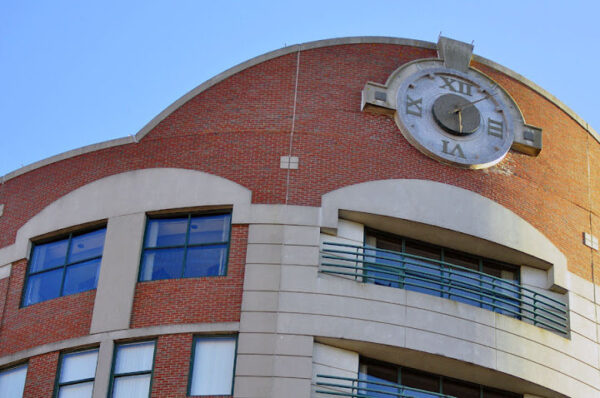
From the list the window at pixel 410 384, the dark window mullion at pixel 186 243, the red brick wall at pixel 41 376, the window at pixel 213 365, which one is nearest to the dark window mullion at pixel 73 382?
the red brick wall at pixel 41 376

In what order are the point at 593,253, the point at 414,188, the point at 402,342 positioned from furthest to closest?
1. the point at 593,253
2. the point at 414,188
3. the point at 402,342

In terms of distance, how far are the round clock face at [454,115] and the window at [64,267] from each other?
31.0ft

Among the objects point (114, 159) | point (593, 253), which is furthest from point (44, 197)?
point (593, 253)

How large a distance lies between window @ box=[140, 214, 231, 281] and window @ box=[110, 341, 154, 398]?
81.4 inches

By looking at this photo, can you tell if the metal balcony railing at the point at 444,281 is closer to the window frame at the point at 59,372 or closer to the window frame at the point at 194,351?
the window frame at the point at 194,351

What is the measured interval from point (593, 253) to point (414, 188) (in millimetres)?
6405

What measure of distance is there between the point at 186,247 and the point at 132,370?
12.2 feet

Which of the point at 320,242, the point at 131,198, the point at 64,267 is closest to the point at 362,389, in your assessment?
the point at 320,242

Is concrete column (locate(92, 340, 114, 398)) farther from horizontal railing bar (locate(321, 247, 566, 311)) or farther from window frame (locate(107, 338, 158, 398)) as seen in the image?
horizontal railing bar (locate(321, 247, 566, 311))

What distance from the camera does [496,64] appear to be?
38188 mm

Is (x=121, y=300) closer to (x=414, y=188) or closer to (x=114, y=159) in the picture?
(x=114, y=159)

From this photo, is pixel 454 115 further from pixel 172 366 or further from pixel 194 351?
pixel 172 366

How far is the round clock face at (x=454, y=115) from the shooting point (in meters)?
35.9

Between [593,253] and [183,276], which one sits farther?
[593,253]
